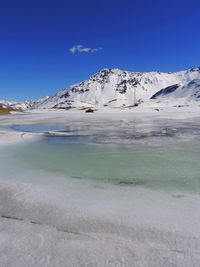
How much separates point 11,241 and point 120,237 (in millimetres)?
1705

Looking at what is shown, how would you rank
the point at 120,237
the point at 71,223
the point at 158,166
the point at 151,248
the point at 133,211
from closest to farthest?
1. the point at 151,248
2. the point at 120,237
3. the point at 71,223
4. the point at 133,211
5. the point at 158,166

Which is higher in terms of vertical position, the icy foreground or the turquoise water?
the icy foreground

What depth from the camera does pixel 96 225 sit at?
5.16 m

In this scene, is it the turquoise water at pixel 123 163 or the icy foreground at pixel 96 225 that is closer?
the icy foreground at pixel 96 225

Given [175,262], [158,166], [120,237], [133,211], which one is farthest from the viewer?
[158,166]

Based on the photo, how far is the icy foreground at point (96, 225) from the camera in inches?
164

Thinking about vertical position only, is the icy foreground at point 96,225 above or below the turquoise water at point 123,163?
above

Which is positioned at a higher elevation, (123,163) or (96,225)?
(96,225)

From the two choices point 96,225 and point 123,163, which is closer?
point 96,225

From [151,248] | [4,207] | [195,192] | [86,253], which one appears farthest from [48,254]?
[195,192]

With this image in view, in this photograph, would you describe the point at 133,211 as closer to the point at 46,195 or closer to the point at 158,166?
the point at 46,195

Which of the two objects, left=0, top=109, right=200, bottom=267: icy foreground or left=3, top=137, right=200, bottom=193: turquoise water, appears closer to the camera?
left=0, top=109, right=200, bottom=267: icy foreground

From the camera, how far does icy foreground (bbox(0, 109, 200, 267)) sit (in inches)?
164

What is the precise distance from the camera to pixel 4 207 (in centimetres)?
611
